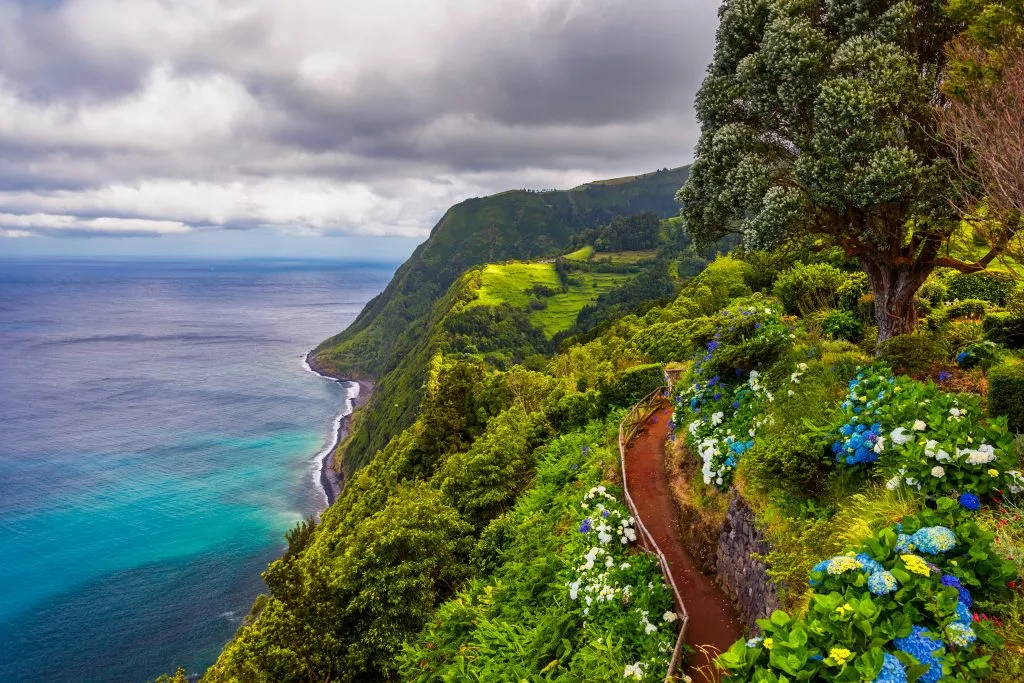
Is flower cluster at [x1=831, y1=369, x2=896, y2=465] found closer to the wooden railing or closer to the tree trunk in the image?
the tree trunk

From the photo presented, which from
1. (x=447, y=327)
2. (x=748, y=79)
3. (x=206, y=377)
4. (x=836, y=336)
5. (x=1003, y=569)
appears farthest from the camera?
(x=206, y=377)

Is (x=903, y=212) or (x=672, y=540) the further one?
(x=672, y=540)

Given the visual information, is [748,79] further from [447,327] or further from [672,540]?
[447,327]

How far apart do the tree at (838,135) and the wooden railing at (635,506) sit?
7.64 meters

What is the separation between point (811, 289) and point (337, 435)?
121 metres

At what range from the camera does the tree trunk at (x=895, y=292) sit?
13000 mm

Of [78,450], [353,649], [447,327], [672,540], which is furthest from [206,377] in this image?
[672,540]

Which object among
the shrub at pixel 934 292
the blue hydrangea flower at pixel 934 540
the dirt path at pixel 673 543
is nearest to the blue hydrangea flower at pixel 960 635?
the blue hydrangea flower at pixel 934 540

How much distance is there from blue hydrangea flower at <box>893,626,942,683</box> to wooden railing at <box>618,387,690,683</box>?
4.09 m

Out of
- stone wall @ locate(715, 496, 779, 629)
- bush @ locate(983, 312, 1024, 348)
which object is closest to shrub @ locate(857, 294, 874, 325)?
bush @ locate(983, 312, 1024, 348)

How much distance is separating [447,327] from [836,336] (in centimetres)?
12704

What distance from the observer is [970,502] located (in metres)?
7.16

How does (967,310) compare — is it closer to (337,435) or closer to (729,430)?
(729,430)

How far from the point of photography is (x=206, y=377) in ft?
590
